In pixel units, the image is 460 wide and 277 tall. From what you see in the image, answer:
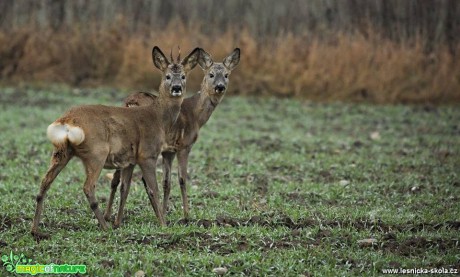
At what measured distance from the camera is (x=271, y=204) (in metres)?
9.12

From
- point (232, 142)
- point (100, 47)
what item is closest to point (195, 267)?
point (232, 142)

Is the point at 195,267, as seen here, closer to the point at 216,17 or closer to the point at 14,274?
the point at 14,274

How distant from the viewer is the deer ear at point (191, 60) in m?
8.78

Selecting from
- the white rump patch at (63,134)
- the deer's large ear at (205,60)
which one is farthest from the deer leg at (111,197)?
the deer's large ear at (205,60)

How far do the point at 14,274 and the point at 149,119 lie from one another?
7.56ft

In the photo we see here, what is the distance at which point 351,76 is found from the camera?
19375 millimetres

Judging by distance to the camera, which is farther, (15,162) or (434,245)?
(15,162)

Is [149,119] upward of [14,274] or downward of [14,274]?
upward

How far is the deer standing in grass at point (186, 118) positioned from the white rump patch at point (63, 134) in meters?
1.10

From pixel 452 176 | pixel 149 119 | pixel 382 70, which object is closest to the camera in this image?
pixel 149 119

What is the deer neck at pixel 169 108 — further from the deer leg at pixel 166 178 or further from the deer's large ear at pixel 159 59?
the deer leg at pixel 166 178

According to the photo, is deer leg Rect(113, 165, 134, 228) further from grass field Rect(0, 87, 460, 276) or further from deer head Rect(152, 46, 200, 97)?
deer head Rect(152, 46, 200, 97)

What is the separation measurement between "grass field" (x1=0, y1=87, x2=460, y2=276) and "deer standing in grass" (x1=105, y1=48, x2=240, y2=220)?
0.34 metres

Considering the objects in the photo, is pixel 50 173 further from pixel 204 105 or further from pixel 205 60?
pixel 205 60
